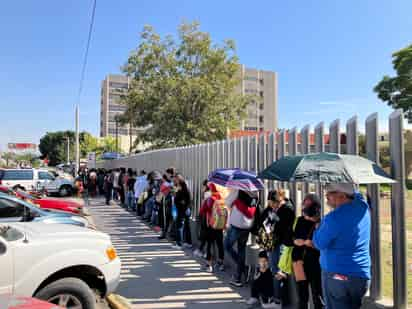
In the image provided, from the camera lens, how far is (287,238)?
15.3ft

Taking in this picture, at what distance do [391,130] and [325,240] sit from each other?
5.09 feet

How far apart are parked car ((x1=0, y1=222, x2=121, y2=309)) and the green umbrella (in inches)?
87.7

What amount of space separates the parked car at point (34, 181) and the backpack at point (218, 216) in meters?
15.7

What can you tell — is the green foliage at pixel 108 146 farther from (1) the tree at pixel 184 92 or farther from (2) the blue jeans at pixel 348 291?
(2) the blue jeans at pixel 348 291

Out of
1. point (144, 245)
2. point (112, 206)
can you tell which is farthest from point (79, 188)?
point (144, 245)

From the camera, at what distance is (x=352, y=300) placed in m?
3.34

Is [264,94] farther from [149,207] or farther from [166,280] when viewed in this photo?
[166,280]

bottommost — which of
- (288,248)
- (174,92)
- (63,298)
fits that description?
(63,298)

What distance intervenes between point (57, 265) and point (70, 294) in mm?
357

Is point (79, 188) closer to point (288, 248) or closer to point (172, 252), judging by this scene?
point (172, 252)

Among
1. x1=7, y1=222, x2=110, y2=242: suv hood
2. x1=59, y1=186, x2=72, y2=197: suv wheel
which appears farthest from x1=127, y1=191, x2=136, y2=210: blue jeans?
x1=7, y1=222, x2=110, y2=242: suv hood

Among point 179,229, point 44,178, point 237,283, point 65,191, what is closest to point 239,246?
point 237,283

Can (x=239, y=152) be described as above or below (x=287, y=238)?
above

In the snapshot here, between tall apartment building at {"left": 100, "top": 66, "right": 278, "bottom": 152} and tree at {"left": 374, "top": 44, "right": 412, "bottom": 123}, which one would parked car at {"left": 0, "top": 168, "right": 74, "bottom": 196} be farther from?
tall apartment building at {"left": 100, "top": 66, "right": 278, "bottom": 152}
